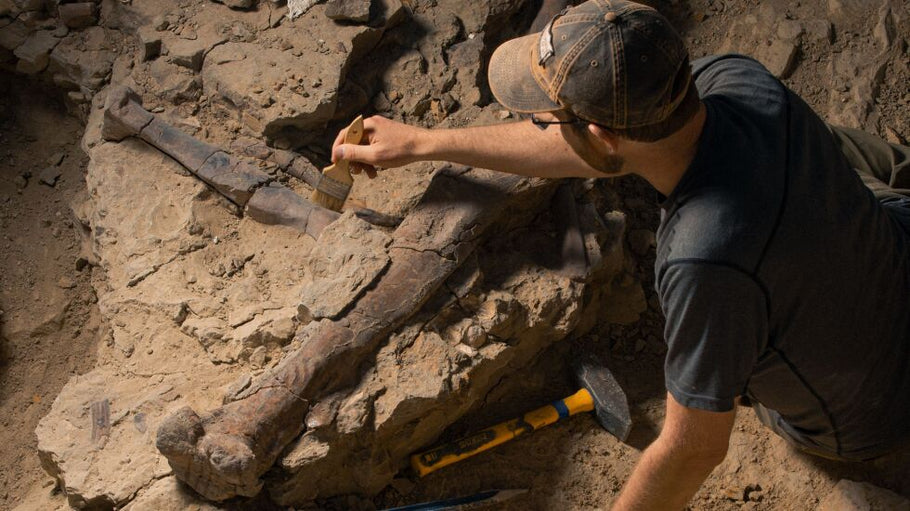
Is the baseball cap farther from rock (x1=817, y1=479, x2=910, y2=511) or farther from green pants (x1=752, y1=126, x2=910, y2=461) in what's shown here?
rock (x1=817, y1=479, x2=910, y2=511)

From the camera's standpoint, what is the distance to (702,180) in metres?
2.03

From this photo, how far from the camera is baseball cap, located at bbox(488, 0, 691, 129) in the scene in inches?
75.0

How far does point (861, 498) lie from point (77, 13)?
398 cm

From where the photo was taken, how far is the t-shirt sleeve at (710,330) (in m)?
1.97

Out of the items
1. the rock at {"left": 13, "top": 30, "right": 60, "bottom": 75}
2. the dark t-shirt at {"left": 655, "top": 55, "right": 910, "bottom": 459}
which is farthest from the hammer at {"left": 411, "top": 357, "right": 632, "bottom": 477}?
the rock at {"left": 13, "top": 30, "right": 60, "bottom": 75}

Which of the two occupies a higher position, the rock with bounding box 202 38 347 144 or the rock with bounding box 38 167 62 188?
the rock with bounding box 202 38 347 144

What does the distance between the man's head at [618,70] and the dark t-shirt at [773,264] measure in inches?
7.2

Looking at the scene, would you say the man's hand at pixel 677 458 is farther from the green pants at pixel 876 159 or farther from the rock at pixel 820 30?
the rock at pixel 820 30

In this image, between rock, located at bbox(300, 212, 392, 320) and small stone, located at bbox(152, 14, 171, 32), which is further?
small stone, located at bbox(152, 14, 171, 32)

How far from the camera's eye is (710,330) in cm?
201

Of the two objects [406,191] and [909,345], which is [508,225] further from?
[909,345]

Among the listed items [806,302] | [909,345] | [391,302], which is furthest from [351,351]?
[909,345]

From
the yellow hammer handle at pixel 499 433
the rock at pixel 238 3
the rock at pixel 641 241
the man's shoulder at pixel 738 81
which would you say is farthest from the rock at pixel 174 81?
the man's shoulder at pixel 738 81

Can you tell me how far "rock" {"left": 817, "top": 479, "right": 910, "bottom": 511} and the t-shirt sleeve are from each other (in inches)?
40.1
